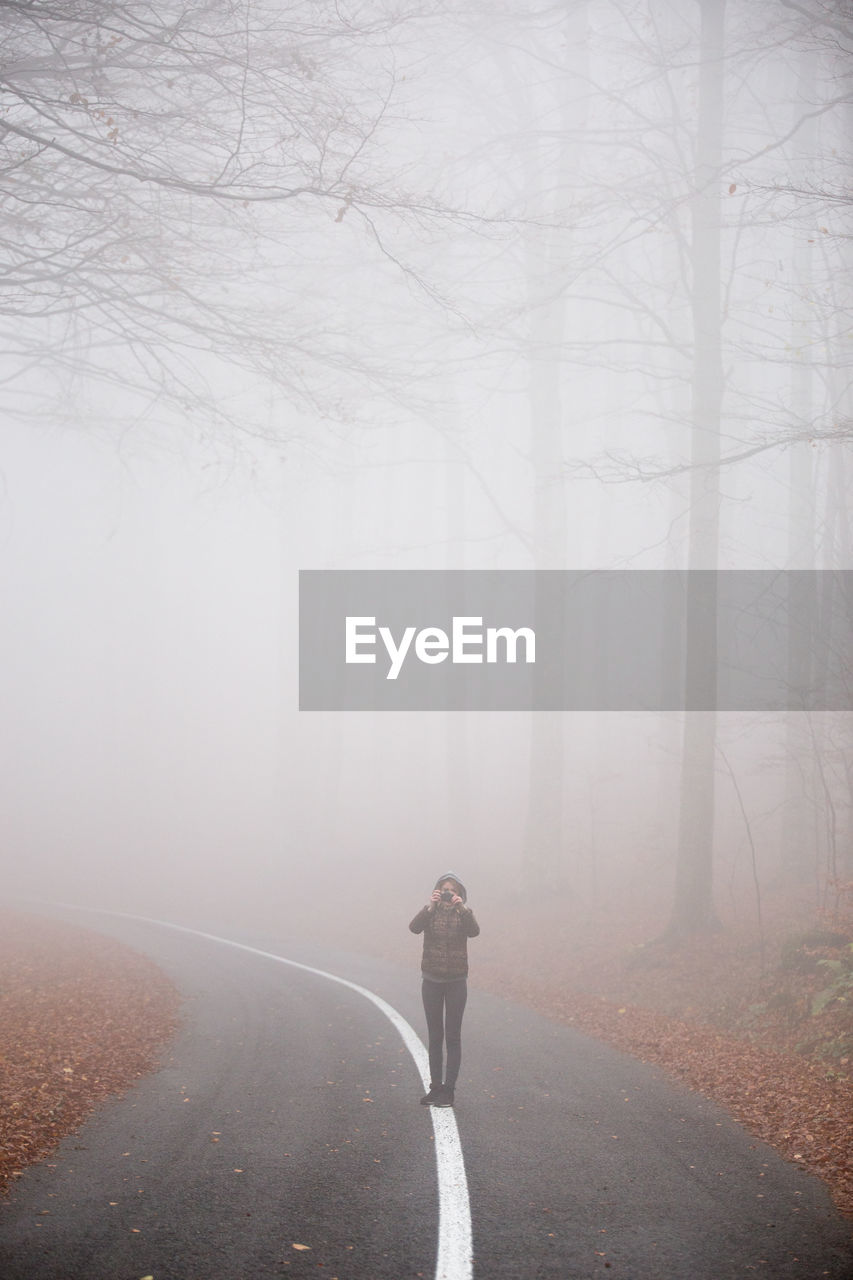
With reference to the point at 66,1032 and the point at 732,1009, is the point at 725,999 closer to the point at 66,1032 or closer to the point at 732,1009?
the point at 732,1009

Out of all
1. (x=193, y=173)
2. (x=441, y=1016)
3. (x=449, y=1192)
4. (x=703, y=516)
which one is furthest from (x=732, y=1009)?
(x=193, y=173)

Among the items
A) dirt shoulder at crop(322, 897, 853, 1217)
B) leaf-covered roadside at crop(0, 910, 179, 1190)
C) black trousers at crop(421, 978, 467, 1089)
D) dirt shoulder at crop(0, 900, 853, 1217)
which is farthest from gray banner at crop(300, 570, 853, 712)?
leaf-covered roadside at crop(0, 910, 179, 1190)

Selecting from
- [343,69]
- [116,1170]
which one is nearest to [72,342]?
[343,69]

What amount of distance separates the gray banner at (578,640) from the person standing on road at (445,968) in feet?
24.4

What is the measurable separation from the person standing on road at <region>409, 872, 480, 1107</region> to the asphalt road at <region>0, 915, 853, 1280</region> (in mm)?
457

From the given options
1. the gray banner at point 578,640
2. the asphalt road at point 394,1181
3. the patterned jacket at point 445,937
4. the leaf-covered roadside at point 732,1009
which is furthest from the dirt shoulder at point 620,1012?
the gray banner at point 578,640

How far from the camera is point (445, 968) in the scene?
776cm

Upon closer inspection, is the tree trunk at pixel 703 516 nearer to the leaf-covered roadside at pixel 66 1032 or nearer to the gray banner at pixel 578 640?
the gray banner at pixel 578 640

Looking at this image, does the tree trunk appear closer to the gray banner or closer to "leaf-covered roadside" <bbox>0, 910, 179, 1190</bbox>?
the gray banner

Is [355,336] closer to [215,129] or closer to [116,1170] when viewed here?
[215,129]

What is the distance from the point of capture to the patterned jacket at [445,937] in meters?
7.78

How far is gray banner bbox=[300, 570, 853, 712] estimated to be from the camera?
14.7 meters

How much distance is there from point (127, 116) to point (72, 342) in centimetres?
411

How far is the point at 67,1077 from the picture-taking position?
25.2 ft
